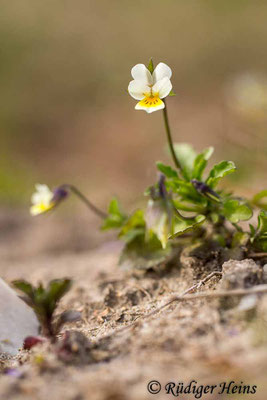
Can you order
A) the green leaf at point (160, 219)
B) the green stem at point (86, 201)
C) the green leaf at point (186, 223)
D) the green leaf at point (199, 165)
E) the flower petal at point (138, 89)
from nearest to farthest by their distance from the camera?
1. the green leaf at point (160, 219)
2. the flower petal at point (138, 89)
3. the green leaf at point (186, 223)
4. the green leaf at point (199, 165)
5. the green stem at point (86, 201)

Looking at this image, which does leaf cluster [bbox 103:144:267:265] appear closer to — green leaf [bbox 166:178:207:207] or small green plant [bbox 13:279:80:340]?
green leaf [bbox 166:178:207:207]

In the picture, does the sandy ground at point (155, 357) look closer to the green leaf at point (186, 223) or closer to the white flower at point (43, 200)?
the green leaf at point (186, 223)

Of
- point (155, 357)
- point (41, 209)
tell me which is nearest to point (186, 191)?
point (41, 209)

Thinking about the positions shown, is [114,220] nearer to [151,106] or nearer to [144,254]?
[144,254]

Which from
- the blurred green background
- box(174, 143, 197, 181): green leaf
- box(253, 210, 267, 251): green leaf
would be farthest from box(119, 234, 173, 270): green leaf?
the blurred green background

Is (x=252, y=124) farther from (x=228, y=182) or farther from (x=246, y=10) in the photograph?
(x=246, y=10)

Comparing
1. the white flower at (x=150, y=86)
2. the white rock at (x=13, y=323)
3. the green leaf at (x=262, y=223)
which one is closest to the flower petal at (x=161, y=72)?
the white flower at (x=150, y=86)
